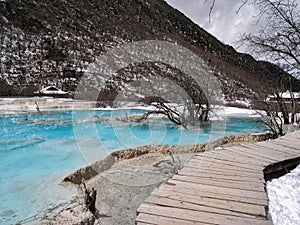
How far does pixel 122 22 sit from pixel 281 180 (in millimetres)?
41098

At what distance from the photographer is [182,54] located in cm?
2234

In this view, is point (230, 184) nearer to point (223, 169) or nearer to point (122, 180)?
point (223, 169)

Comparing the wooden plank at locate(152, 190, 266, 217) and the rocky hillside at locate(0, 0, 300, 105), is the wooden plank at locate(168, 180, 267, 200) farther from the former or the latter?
the rocky hillside at locate(0, 0, 300, 105)

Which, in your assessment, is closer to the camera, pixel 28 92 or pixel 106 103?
pixel 106 103

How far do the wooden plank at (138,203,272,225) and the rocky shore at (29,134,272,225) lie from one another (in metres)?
1.37

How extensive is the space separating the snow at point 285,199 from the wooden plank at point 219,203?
1.21 ft

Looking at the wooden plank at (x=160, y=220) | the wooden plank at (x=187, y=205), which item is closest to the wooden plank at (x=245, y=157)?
the wooden plank at (x=187, y=205)

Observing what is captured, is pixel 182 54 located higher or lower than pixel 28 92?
higher

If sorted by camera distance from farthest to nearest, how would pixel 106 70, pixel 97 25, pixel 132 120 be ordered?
1. pixel 97 25
2. pixel 106 70
3. pixel 132 120

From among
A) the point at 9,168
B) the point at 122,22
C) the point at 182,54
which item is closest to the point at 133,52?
the point at 182,54

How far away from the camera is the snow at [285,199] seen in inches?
74.6

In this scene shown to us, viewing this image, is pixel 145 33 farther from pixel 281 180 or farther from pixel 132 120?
pixel 281 180

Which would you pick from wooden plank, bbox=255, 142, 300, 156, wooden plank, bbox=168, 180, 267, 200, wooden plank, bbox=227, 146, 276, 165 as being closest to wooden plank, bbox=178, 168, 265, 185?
wooden plank, bbox=168, 180, 267, 200

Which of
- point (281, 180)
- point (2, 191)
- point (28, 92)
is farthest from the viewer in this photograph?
point (28, 92)
